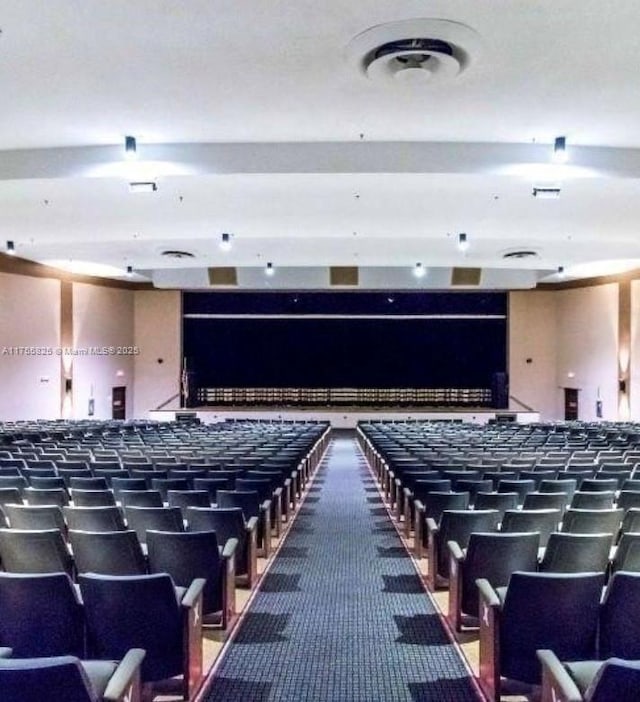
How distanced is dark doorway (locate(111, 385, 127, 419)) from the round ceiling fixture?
2076 cm

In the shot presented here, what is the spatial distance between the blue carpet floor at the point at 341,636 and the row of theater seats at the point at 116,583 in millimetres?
316

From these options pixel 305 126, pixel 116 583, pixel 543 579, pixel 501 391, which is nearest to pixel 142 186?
pixel 305 126

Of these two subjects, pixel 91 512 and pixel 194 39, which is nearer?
pixel 91 512

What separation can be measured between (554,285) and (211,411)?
47.5 feet

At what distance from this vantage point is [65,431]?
49.2 feet

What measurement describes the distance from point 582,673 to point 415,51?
6.13 meters

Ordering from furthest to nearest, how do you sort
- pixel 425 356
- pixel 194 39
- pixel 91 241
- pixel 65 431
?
1. pixel 425 356
2. pixel 91 241
3. pixel 65 431
4. pixel 194 39

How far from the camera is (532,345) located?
27.2 metres

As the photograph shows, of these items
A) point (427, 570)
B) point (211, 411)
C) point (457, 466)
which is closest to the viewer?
point (427, 570)

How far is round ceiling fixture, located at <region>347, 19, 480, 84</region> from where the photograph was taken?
6.63m

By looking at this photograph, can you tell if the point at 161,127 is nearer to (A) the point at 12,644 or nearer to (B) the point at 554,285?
(A) the point at 12,644

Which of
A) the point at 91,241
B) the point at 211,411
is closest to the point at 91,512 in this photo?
the point at 91,241

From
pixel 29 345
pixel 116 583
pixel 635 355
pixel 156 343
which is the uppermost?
pixel 156 343

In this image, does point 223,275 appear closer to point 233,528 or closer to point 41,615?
point 233,528
